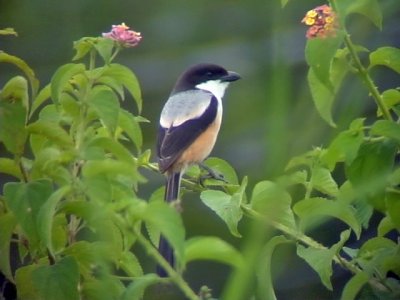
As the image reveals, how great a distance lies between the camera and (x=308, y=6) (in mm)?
5113

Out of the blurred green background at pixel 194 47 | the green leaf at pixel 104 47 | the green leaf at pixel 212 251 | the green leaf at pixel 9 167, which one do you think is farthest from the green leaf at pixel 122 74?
the blurred green background at pixel 194 47

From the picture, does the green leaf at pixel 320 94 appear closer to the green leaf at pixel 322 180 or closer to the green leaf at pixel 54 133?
the green leaf at pixel 322 180

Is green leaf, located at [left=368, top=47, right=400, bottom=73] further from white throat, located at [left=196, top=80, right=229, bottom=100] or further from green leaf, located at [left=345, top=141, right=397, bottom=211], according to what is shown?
white throat, located at [left=196, top=80, right=229, bottom=100]

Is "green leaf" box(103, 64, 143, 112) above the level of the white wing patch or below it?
above

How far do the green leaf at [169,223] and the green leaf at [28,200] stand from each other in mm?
557

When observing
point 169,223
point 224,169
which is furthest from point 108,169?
point 224,169

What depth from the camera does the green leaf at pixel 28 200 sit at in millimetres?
2531

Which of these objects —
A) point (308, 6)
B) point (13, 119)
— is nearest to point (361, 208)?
point (13, 119)

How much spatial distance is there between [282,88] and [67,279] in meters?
0.96

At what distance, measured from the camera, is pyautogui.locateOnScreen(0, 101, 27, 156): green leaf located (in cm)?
259

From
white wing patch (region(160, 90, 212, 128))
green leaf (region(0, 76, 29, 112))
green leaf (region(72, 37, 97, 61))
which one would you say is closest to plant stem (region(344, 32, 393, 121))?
green leaf (region(72, 37, 97, 61))

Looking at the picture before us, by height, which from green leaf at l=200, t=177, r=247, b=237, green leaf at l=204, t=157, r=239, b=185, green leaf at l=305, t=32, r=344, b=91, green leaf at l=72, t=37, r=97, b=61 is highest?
green leaf at l=305, t=32, r=344, b=91

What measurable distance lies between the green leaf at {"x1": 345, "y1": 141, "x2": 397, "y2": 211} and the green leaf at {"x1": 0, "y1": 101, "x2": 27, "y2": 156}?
73 cm

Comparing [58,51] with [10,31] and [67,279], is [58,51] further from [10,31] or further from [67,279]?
[67,279]
